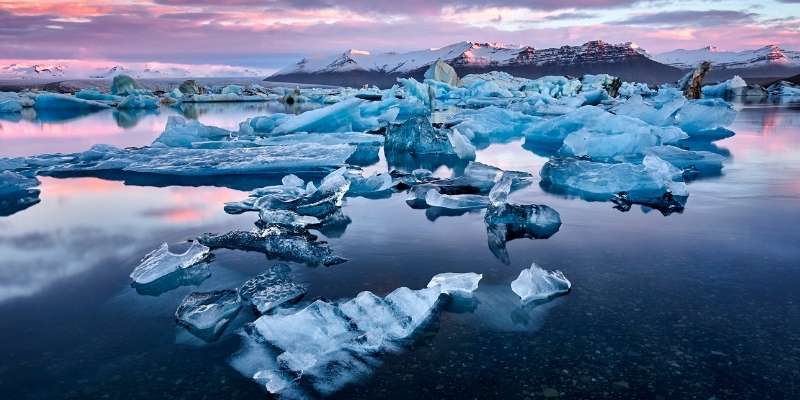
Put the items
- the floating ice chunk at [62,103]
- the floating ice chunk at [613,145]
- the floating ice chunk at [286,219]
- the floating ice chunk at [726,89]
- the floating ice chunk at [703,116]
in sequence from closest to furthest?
the floating ice chunk at [286,219]
the floating ice chunk at [613,145]
the floating ice chunk at [703,116]
the floating ice chunk at [62,103]
the floating ice chunk at [726,89]

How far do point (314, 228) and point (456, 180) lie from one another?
156 centimetres

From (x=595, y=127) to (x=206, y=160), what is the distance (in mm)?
4997

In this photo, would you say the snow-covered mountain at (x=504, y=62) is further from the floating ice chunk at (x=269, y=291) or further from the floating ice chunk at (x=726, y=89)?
the floating ice chunk at (x=269, y=291)

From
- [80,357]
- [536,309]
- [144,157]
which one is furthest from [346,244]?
[144,157]

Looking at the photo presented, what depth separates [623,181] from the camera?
157 inches

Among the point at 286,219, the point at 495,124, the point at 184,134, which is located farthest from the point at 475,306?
the point at 495,124

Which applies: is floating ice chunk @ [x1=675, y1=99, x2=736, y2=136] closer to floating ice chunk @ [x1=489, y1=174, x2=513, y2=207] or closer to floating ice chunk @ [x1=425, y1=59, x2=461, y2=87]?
floating ice chunk @ [x1=489, y1=174, x2=513, y2=207]

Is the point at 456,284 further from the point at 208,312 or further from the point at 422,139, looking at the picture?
the point at 422,139

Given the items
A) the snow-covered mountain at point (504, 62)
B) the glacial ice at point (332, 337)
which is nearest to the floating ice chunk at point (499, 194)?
the glacial ice at point (332, 337)

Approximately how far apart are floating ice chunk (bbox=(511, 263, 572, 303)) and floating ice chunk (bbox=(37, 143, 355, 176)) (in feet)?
11.4

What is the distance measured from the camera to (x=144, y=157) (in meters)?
5.57

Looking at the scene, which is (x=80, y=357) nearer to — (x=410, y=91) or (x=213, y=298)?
(x=213, y=298)

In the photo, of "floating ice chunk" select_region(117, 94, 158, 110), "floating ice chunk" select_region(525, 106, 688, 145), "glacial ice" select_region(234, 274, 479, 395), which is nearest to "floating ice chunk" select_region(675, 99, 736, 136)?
"floating ice chunk" select_region(525, 106, 688, 145)

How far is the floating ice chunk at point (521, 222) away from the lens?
2.77m
